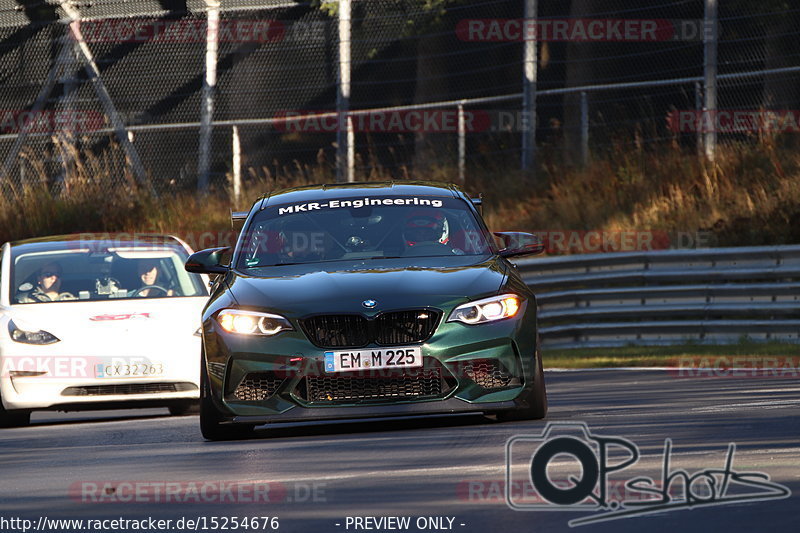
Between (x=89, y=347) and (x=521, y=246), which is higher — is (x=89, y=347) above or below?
below

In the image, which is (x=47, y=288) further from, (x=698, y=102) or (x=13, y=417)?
(x=698, y=102)

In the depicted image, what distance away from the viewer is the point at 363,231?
35.3ft

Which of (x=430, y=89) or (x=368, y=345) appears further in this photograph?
(x=430, y=89)

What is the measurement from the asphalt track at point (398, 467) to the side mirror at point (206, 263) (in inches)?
40.7

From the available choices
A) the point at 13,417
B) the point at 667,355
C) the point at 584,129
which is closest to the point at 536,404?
the point at 13,417

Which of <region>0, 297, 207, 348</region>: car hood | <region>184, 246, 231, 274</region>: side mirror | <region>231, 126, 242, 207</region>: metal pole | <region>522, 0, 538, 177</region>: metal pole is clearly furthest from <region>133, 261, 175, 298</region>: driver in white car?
<region>231, 126, 242, 207</region>: metal pole

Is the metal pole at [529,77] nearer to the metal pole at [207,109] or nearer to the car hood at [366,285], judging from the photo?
the metal pole at [207,109]

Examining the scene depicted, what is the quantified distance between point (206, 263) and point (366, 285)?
1.55 meters

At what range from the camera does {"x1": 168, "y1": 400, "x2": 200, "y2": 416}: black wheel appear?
514 inches

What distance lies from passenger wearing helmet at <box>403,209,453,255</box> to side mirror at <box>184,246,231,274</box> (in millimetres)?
1180

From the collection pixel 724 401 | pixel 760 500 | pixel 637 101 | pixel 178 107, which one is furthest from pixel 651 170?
pixel 760 500

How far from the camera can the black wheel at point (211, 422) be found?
9781mm

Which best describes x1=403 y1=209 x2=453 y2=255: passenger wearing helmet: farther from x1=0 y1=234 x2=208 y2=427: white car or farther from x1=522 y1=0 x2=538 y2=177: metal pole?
x1=522 y1=0 x2=538 y2=177: metal pole

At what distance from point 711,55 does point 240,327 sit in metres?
11.7
